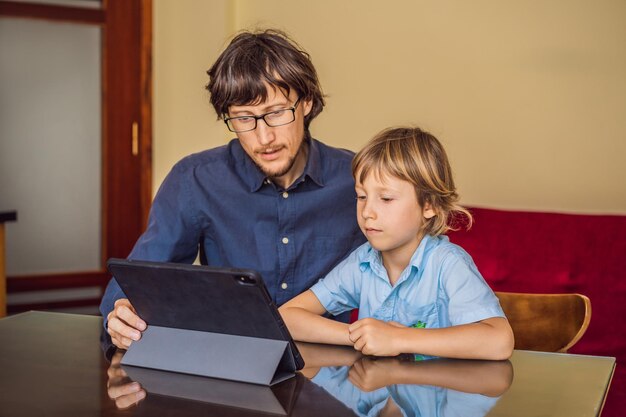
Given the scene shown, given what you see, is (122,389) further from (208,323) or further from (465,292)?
(465,292)

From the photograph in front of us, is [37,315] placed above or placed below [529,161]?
below

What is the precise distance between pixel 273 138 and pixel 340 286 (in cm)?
37

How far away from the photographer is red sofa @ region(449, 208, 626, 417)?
9.11ft

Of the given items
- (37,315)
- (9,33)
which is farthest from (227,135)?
(37,315)

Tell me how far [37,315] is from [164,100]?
286 cm

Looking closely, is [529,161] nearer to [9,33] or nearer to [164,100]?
[164,100]

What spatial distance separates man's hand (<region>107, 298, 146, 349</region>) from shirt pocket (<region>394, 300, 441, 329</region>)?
1.80 ft

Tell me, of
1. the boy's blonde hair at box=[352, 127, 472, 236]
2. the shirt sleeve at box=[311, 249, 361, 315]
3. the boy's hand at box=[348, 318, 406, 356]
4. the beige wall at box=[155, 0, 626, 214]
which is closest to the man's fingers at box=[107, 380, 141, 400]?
the boy's hand at box=[348, 318, 406, 356]

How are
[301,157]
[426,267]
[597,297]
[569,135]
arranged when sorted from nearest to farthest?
1. [426,267]
2. [301,157]
3. [597,297]
4. [569,135]

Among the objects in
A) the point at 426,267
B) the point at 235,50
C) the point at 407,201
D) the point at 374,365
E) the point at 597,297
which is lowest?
the point at 597,297

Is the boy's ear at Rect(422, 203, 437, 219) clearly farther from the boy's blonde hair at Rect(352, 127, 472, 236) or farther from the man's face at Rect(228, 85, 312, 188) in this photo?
the man's face at Rect(228, 85, 312, 188)

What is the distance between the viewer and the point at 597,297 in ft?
9.19

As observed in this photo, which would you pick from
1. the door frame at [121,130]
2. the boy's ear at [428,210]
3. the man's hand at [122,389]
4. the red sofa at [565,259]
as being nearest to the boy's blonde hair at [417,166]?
the boy's ear at [428,210]

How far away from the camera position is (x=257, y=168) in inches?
82.3
